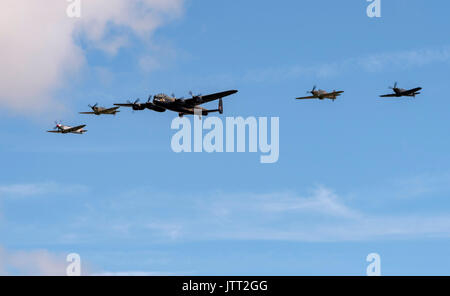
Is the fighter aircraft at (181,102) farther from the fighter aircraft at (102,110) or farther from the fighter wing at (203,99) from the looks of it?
the fighter aircraft at (102,110)

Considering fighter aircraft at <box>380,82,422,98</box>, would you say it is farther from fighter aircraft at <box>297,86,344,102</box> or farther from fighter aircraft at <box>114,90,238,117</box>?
fighter aircraft at <box>114,90,238,117</box>

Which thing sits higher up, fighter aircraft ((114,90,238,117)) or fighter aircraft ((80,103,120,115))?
fighter aircraft ((80,103,120,115))

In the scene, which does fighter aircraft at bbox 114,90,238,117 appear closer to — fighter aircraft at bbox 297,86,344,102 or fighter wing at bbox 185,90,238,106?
fighter wing at bbox 185,90,238,106

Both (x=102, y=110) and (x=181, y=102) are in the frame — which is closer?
(x=181, y=102)

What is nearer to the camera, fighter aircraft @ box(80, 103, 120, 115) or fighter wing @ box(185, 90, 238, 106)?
fighter wing @ box(185, 90, 238, 106)

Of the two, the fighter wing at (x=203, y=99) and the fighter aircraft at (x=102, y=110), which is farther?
the fighter aircraft at (x=102, y=110)

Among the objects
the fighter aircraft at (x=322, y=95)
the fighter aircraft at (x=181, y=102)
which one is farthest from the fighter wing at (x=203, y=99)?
the fighter aircraft at (x=322, y=95)

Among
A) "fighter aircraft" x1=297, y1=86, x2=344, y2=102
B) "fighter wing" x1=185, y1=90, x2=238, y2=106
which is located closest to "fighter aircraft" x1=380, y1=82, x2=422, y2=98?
"fighter aircraft" x1=297, y1=86, x2=344, y2=102

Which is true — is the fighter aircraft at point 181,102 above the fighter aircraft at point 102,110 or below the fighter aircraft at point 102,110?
below

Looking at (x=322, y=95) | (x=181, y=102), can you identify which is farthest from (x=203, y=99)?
(x=322, y=95)

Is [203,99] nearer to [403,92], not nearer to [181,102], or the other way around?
[181,102]
